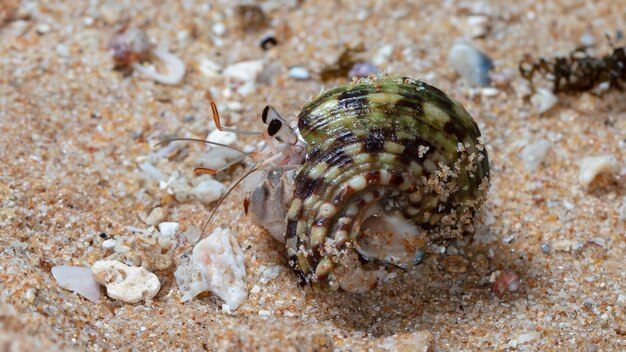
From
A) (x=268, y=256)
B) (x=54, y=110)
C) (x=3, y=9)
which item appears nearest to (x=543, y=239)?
(x=268, y=256)

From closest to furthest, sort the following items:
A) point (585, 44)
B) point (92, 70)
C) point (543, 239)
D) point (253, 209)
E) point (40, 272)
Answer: point (40, 272) < point (253, 209) < point (543, 239) < point (92, 70) < point (585, 44)

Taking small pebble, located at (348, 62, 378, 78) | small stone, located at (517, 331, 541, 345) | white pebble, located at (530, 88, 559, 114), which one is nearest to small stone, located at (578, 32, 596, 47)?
white pebble, located at (530, 88, 559, 114)

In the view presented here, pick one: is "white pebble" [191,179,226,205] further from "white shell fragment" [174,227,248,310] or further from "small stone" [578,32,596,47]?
"small stone" [578,32,596,47]

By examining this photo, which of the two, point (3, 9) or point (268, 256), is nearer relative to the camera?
point (268, 256)

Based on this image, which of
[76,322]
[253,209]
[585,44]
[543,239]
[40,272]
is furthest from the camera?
[585,44]

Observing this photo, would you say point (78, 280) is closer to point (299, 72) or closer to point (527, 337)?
point (527, 337)

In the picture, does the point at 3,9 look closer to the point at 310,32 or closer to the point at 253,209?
the point at 310,32

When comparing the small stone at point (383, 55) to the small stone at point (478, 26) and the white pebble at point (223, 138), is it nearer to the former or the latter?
the small stone at point (478, 26)

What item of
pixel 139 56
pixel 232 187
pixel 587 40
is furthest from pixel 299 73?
pixel 587 40
